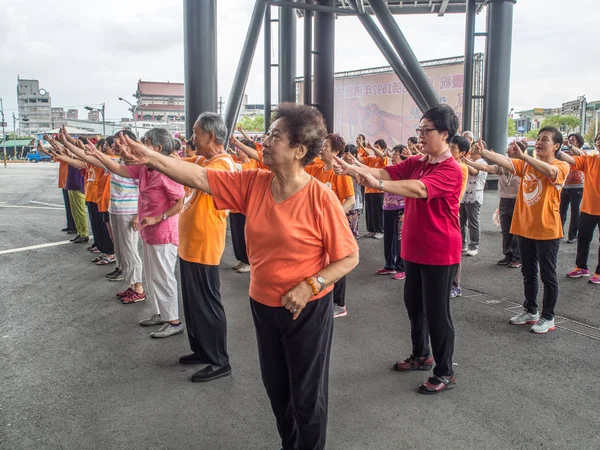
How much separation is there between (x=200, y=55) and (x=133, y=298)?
141 inches

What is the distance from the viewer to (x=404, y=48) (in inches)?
375

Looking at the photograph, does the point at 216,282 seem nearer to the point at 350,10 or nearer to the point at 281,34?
the point at 350,10

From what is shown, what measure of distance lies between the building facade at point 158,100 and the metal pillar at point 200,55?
105722 mm

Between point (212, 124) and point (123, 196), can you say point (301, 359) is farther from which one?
point (123, 196)

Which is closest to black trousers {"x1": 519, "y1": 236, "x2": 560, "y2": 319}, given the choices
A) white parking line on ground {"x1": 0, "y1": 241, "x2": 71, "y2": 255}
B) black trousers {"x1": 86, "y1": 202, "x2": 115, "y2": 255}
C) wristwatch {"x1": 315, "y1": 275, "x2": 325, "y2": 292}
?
wristwatch {"x1": 315, "y1": 275, "x2": 325, "y2": 292}

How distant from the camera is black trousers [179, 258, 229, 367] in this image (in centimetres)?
409

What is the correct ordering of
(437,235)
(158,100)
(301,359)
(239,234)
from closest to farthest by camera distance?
(301,359) → (437,235) → (239,234) → (158,100)

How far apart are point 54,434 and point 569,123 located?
269ft

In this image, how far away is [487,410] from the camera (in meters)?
3.56

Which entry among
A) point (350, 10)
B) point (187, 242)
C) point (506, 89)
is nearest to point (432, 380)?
point (187, 242)

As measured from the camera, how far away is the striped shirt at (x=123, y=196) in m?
6.13

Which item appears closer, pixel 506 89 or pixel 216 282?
pixel 216 282

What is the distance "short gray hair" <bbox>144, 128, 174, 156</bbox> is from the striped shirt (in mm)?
1390

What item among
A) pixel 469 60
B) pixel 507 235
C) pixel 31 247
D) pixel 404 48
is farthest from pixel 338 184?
pixel 31 247
